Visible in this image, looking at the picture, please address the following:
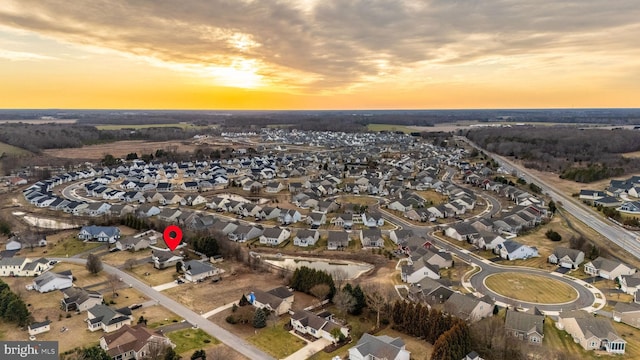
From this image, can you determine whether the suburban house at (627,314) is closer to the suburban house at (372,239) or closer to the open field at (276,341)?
the suburban house at (372,239)

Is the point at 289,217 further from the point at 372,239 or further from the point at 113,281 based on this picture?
the point at 113,281

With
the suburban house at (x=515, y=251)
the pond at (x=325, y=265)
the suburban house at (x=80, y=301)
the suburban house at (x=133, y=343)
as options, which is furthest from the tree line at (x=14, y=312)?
the suburban house at (x=515, y=251)

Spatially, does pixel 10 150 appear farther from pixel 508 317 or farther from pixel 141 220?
pixel 508 317

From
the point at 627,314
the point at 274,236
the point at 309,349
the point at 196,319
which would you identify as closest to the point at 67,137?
the point at 274,236

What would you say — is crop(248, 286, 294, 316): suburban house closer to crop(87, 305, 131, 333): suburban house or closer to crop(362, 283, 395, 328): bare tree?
crop(362, 283, 395, 328): bare tree

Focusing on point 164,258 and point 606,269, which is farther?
point 164,258

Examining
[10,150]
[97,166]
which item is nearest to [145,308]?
[97,166]
